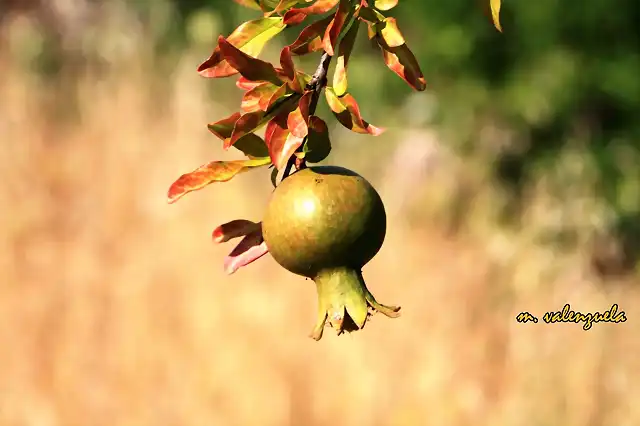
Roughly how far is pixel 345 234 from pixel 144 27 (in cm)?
416

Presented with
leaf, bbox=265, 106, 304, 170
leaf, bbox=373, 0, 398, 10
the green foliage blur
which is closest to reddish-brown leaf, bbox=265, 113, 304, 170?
leaf, bbox=265, 106, 304, 170

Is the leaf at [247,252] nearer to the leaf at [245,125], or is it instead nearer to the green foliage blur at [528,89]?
the leaf at [245,125]

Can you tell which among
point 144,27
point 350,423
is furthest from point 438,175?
point 350,423

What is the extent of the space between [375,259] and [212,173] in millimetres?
3076

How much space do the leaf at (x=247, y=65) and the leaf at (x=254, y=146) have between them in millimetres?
50

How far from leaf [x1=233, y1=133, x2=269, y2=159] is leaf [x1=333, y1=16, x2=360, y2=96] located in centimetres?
6

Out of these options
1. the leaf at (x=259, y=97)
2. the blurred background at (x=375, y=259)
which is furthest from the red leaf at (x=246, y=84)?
the blurred background at (x=375, y=259)

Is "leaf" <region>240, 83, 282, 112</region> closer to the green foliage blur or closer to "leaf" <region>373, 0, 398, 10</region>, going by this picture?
"leaf" <region>373, 0, 398, 10</region>

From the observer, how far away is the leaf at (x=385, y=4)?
58cm

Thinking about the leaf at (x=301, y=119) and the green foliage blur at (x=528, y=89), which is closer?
the leaf at (x=301, y=119)

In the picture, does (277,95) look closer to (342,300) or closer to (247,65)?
(247,65)

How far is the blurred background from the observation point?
2.97 m

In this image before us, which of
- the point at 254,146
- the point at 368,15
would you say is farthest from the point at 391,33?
the point at 254,146

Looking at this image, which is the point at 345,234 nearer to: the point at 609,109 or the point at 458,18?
the point at 458,18
